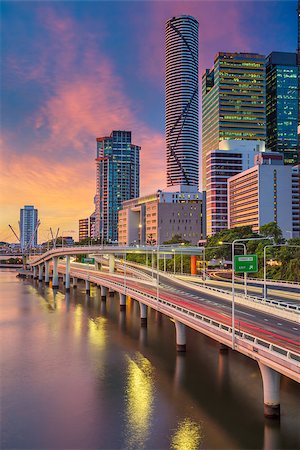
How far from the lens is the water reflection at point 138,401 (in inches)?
1352

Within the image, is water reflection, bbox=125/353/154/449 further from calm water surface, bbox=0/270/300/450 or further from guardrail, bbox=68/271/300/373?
guardrail, bbox=68/271/300/373

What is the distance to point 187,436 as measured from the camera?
34.0 meters

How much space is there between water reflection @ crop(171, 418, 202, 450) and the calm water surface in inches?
3.1

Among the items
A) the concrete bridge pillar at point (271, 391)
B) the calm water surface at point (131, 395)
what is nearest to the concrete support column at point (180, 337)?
the calm water surface at point (131, 395)

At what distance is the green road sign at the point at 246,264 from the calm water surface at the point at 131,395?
12.1m

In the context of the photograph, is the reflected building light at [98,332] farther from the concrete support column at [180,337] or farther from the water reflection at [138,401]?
the concrete support column at [180,337]

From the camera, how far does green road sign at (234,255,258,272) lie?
145 ft

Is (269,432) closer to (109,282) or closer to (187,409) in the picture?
(187,409)

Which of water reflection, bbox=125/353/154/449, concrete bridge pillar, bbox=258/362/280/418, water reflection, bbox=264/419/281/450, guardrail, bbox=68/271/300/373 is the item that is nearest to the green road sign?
guardrail, bbox=68/271/300/373

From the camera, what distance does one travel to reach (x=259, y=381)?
46.2 meters

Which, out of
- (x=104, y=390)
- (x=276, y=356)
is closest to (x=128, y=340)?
(x=104, y=390)

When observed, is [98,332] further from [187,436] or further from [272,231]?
[272,231]

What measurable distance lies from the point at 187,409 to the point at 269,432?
7.99 metres

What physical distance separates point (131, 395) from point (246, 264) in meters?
17.5
